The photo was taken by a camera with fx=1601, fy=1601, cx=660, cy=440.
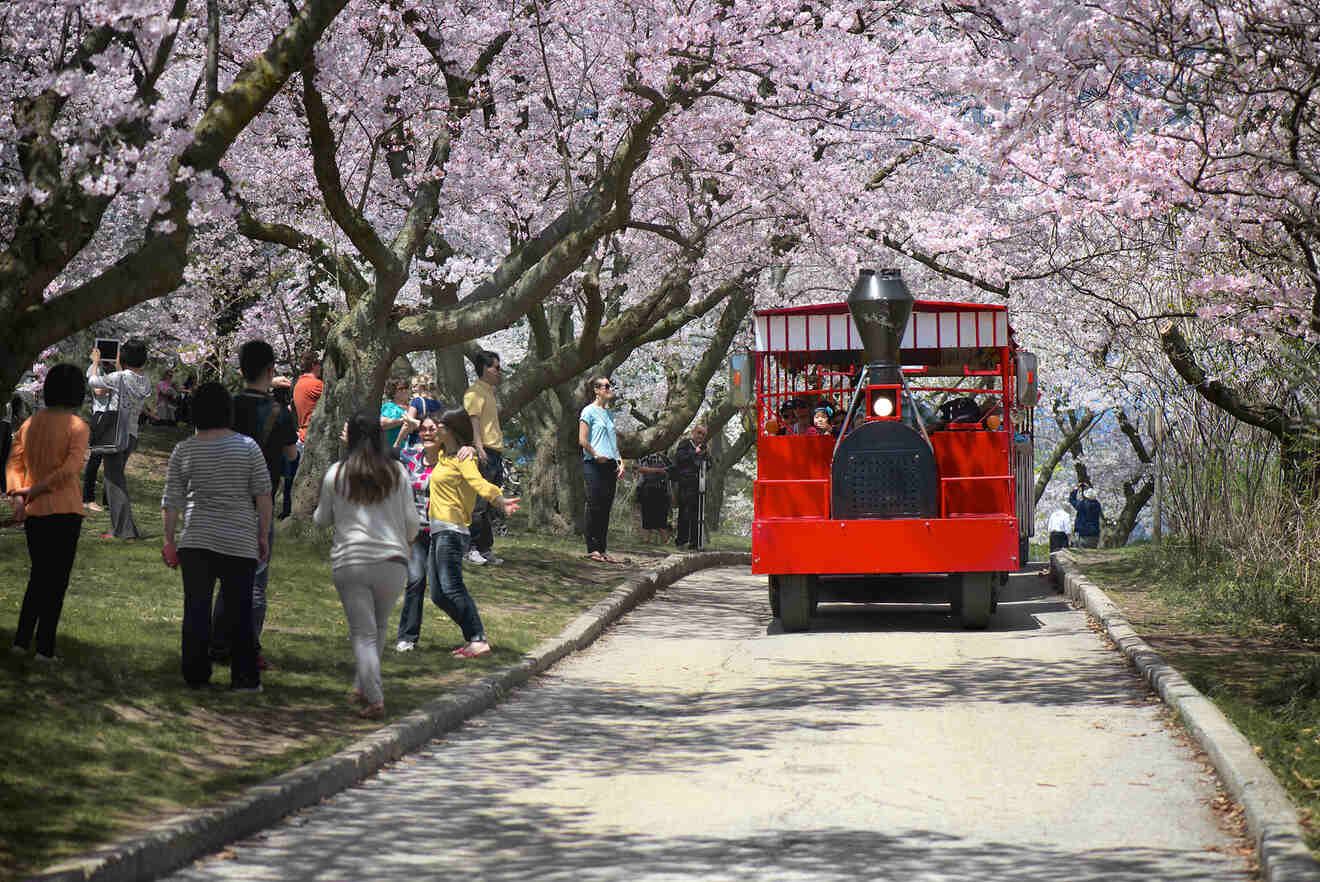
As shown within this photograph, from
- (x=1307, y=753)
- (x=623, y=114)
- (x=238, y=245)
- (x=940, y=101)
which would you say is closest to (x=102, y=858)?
(x=1307, y=753)

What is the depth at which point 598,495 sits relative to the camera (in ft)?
58.0

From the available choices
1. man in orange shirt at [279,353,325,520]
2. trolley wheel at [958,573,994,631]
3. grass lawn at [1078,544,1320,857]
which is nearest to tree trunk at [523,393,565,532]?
man in orange shirt at [279,353,325,520]

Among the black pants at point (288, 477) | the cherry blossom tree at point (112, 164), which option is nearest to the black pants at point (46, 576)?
the cherry blossom tree at point (112, 164)

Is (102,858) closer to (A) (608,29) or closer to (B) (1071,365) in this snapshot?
(A) (608,29)

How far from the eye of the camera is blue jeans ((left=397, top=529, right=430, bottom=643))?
35.3 feet

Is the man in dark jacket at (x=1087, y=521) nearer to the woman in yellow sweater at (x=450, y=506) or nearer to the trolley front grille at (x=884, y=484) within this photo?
the trolley front grille at (x=884, y=484)

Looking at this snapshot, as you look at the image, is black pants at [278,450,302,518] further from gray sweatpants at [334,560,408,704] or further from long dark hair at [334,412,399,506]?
gray sweatpants at [334,560,408,704]

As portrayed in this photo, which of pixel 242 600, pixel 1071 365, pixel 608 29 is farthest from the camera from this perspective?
pixel 1071 365

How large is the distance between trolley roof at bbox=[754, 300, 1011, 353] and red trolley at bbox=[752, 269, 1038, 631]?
11 millimetres

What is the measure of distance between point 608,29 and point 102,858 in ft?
44.5

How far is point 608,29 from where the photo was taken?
57.6 ft

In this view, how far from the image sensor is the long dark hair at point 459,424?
10664mm

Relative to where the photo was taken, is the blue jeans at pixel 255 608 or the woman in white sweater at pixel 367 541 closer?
the woman in white sweater at pixel 367 541

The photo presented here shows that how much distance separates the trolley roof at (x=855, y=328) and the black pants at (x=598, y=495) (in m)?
3.13
